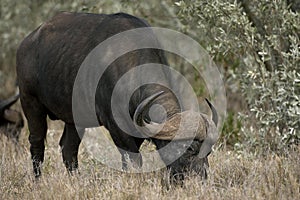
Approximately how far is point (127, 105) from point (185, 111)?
0.66 m

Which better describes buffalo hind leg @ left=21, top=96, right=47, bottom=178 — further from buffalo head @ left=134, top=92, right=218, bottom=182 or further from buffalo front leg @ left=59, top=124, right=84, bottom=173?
buffalo head @ left=134, top=92, right=218, bottom=182

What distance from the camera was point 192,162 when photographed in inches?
226

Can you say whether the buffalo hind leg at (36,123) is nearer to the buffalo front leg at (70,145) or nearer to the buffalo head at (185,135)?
the buffalo front leg at (70,145)

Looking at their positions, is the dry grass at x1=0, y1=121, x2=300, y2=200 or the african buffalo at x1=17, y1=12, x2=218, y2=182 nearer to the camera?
the dry grass at x1=0, y1=121, x2=300, y2=200

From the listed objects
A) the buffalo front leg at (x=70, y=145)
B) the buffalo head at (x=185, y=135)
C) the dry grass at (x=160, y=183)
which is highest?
the buffalo head at (x=185, y=135)

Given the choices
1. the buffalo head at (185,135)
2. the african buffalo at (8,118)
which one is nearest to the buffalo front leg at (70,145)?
the buffalo head at (185,135)

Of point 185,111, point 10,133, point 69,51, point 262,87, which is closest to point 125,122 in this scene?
point 185,111

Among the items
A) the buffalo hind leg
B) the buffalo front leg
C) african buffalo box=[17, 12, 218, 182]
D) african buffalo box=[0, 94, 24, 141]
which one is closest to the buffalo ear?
african buffalo box=[17, 12, 218, 182]

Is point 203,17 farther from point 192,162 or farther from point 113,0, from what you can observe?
point 192,162

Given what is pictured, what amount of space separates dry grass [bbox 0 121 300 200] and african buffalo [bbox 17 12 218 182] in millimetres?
230

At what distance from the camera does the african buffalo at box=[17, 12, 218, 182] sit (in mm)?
5738

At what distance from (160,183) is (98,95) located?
118 centimetres

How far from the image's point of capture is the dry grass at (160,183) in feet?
17.9

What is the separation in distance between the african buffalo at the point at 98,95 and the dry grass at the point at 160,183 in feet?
0.75
